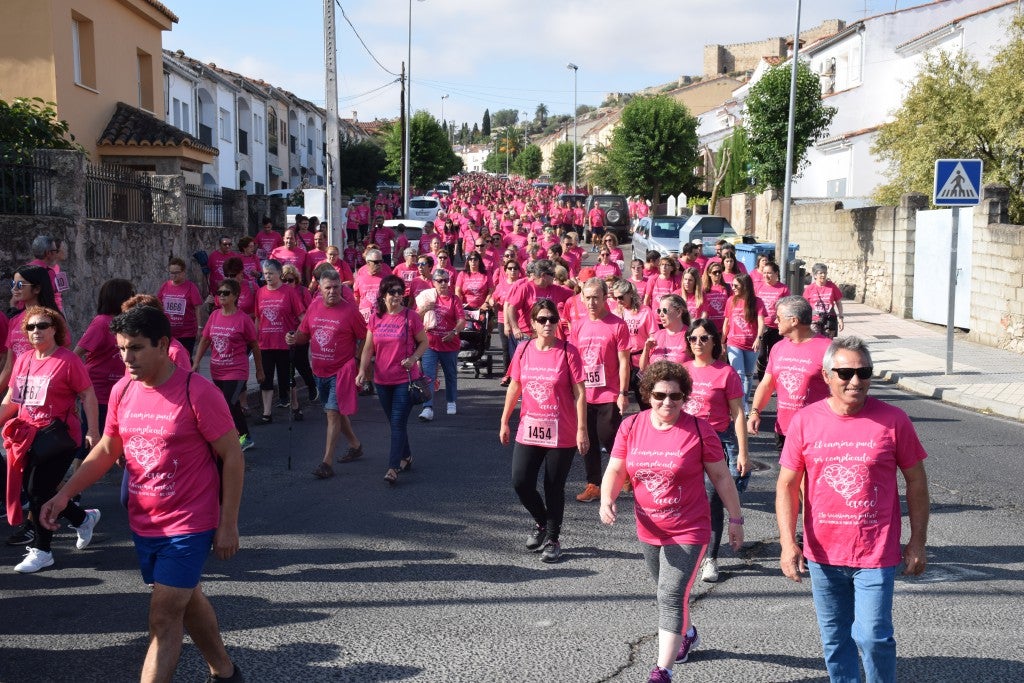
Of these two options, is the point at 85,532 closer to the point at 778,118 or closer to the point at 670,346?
the point at 670,346

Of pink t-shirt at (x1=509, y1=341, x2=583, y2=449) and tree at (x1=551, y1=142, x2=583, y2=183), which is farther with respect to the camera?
tree at (x1=551, y1=142, x2=583, y2=183)

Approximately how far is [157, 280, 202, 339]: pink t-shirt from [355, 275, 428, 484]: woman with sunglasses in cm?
313

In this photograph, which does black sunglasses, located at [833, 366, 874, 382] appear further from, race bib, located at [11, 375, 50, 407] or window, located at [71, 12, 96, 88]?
window, located at [71, 12, 96, 88]

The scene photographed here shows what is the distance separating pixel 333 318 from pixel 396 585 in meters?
3.68

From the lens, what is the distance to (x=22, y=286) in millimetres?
7273

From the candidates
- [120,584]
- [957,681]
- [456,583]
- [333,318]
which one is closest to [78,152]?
[333,318]

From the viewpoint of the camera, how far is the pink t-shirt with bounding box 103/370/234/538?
14.0ft

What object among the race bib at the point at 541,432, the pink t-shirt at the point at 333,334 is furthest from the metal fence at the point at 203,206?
the race bib at the point at 541,432

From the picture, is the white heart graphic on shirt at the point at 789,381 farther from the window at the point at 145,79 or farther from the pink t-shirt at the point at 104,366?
the window at the point at 145,79

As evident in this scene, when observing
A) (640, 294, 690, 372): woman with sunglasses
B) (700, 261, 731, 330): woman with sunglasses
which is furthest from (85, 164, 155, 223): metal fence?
(640, 294, 690, 372): woman with sunglasses

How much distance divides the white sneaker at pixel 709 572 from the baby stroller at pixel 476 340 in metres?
8.34

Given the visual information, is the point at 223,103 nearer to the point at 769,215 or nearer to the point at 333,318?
the point at 769,215

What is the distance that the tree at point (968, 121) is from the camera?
20500mm

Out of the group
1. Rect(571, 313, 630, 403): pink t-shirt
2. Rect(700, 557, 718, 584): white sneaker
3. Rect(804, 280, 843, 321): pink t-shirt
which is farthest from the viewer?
Rect(804, 280, 843, 321): pink t-shirt
